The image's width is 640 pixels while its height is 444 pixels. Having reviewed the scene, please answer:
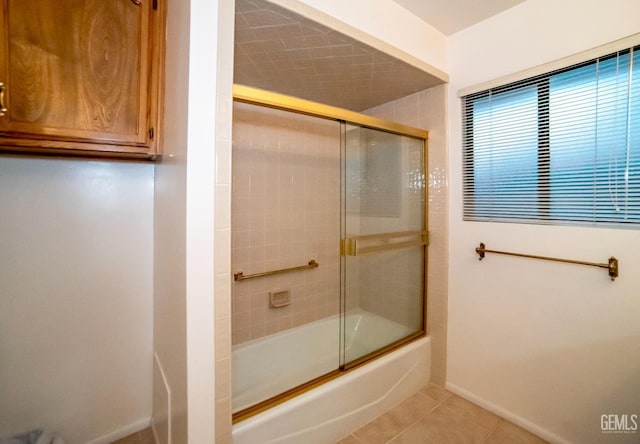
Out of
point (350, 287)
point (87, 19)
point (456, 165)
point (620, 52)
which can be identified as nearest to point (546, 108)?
point (620, 52)

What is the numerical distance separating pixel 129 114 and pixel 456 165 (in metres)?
1.89

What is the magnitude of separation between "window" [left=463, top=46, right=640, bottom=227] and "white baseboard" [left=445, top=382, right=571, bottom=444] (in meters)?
1.14

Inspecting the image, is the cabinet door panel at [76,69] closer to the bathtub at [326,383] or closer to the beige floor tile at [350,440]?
the bathtub at [326,383]

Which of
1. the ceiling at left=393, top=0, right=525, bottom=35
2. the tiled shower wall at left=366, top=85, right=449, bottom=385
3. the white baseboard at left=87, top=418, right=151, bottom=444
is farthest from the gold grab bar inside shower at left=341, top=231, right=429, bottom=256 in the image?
the white baseboard at left=87, top=418, right=151, bottom=444

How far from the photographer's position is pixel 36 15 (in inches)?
39.7

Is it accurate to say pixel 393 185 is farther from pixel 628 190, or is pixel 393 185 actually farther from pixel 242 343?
Result: pixel 242 343

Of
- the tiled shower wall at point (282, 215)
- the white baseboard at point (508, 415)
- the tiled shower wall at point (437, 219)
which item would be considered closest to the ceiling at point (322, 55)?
the tiled shower wall at point (437, 219)

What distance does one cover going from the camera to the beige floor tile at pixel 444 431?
4.76ft

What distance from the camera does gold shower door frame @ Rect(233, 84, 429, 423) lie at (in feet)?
3.85

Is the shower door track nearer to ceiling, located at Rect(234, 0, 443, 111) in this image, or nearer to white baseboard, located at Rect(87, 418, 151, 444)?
ceiling, located at Rect(234, 0, 443, 111)

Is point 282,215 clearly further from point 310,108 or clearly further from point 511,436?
point 511,436

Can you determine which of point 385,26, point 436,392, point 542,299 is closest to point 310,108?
point 385,26

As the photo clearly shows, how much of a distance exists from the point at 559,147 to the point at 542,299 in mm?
824

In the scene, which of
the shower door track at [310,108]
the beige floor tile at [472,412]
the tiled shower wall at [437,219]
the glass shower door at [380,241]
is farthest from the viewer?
the tiled shower wall at [437,219]
